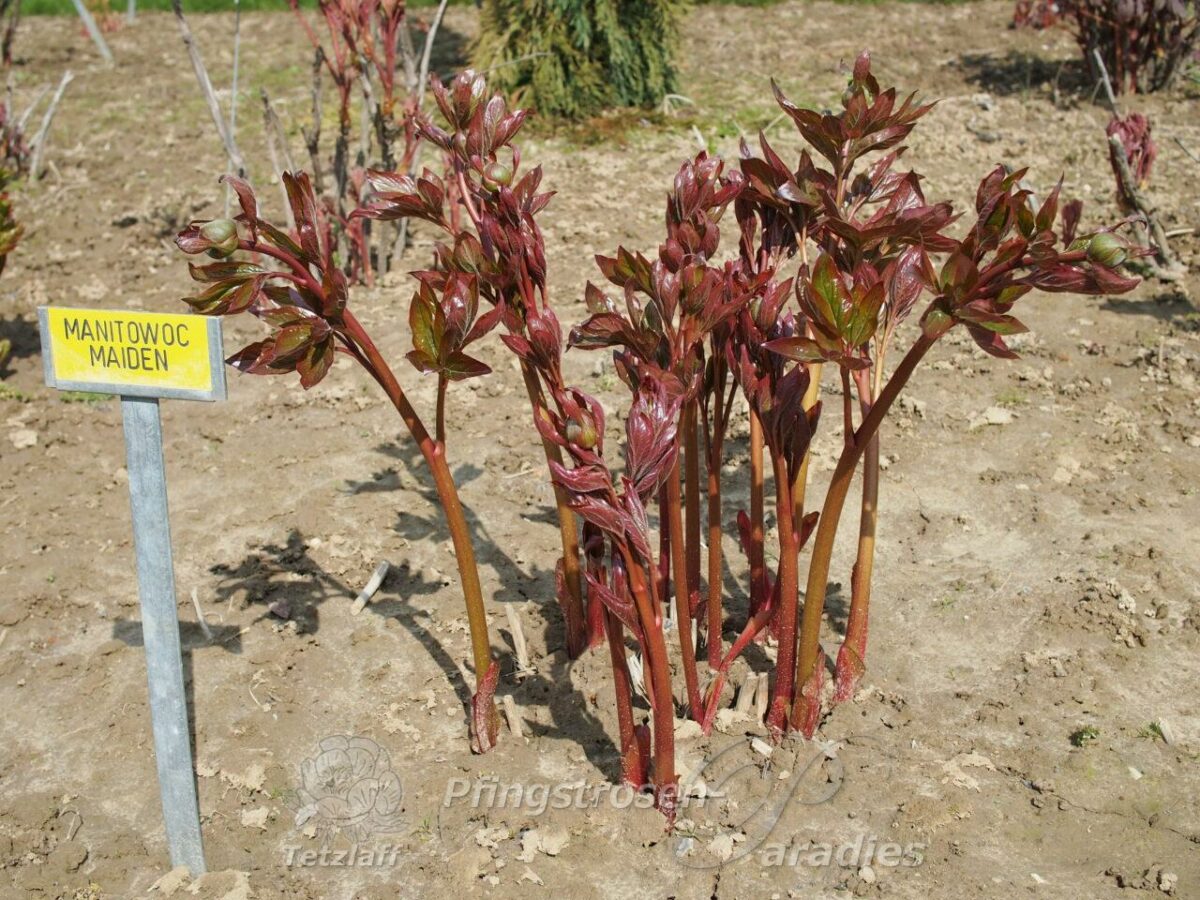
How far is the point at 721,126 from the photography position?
279 inches

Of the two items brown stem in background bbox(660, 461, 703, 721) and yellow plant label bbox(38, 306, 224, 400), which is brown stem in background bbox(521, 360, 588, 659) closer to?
brown stem in background bbox(660, 461, 703, 721)

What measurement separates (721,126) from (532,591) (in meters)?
4.51

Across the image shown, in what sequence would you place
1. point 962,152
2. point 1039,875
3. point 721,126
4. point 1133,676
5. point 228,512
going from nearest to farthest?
point 1039,875 < point 1133,676 < point 228,512 < point 962,152 < point 721,126

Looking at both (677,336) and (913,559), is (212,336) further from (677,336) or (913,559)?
(913,559)

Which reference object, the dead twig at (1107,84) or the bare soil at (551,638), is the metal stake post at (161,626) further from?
the dead twig at (1107,84)

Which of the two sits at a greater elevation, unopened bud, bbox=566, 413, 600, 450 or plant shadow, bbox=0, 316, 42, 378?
unopened bud, bbox=566, 413, 600, 450

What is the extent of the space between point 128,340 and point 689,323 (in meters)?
1.11

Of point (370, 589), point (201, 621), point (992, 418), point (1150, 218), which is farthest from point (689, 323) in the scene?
point (1150, 218)

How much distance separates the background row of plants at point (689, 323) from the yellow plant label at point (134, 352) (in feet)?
0.20

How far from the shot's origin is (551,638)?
3.19 m

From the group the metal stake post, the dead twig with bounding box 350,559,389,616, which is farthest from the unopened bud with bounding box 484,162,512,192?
the dead twig with bounding box 350,559,389,616

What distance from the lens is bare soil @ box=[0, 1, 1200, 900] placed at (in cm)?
250

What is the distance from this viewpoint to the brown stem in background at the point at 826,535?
7.25 feet

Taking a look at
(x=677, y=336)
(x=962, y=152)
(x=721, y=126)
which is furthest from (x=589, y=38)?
(x=677, y=336)
